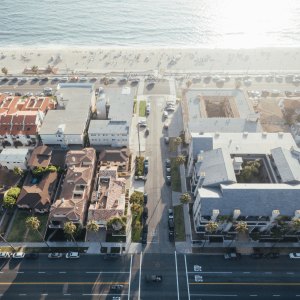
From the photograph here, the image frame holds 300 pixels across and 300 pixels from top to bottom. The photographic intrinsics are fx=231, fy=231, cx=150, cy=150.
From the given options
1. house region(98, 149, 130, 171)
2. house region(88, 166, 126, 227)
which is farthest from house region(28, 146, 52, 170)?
house region(88, 166, 126, 227)

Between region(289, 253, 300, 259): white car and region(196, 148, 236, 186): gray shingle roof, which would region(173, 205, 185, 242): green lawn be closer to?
region(196, 148, 236, 186): gray shingle roof

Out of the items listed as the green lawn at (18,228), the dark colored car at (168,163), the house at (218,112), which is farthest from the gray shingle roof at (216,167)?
the green lawn at (18,228)

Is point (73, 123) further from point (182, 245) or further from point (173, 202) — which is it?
point (182, 245)

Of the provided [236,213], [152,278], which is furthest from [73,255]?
[236,213]

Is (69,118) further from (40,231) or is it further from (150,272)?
(150,272)

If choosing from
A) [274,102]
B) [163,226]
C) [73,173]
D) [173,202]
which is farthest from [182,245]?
[274,102]

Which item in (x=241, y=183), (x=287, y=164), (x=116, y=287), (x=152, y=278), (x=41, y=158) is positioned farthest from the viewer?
(x=41, y=158)
